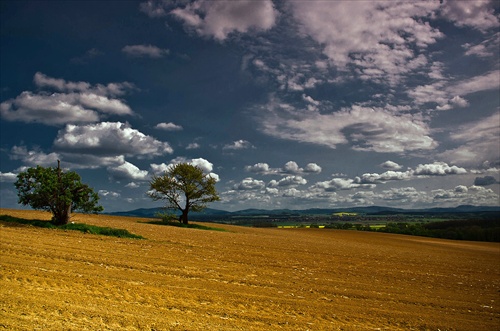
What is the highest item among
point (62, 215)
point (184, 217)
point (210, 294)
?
point (62, 215)

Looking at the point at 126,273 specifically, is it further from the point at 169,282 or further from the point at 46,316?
the point at 46,316

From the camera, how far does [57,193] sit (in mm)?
32750

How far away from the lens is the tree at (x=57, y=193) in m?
32.0

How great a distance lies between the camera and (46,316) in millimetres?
9023

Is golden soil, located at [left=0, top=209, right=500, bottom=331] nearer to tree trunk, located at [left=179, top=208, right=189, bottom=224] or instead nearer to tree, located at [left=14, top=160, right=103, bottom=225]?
tree, located at [left=14, top=160, right=103, bottom=225]

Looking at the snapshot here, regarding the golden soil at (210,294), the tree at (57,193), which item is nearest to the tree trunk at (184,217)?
the tree at (57,193)

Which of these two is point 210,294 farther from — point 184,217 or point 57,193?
point 184,217

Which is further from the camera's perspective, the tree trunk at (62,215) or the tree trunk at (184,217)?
the tree trunk at (184,217)

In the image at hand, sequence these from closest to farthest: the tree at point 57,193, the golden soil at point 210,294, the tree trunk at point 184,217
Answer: the golden soil at point 210,294, the tree at point 57,193, the tree trunk at point 184,217

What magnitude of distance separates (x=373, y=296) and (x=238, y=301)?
6542 millimetres

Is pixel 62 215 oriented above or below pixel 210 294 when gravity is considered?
above

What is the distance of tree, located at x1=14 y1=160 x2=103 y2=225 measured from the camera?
3198 cm

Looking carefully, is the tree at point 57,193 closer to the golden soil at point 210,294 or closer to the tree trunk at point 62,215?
Result: the tree trunk at point 62,215

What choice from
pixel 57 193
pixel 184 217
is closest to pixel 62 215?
pixel 57 193
